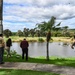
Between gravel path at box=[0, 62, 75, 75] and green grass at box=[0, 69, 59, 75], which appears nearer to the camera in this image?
green grass at box=[0, 69, 59, 75]

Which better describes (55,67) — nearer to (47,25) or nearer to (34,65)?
(34,65)

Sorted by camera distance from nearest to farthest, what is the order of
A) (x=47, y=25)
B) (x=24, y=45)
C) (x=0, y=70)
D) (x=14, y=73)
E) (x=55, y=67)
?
(x=14, y=73) < (x=0, y=70) < (x=55, y=67) < (x=24, y=45) < (x=47, y=25)

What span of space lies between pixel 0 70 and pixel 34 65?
230cm

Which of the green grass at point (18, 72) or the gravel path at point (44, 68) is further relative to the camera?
the gravel path at point (44, 68)

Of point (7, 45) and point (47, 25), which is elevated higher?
point (47, 25)

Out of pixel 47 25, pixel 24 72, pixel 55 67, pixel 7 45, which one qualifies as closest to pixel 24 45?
pixel 7 45

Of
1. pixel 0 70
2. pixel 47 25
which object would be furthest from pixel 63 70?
pixel 47 25

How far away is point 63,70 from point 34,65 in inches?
82.6

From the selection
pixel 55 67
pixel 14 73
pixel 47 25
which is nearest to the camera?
pixel 14 73

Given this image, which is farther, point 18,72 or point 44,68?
point 44,68

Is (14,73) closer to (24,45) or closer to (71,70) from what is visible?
(71,70)

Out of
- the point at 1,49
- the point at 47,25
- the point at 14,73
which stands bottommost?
the point at 14,73

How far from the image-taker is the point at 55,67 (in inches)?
583

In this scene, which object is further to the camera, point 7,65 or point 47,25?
point 47,25
